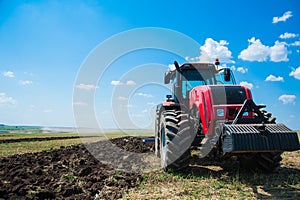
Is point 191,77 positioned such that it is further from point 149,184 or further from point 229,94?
point 149,184

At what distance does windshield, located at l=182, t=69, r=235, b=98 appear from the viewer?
800 centimetres

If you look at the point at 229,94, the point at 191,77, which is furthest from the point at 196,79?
the point at 229,94

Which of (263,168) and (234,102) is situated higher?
(234,102)

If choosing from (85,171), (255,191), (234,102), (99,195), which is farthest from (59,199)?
(234,102)

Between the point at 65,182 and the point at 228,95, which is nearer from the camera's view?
the point at 65,182

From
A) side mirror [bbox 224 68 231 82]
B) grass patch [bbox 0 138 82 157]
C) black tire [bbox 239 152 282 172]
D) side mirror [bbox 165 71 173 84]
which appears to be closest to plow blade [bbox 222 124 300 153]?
black tire [bbox 239 152 282 172]

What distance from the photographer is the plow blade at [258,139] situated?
189 inches

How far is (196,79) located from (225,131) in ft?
10.8

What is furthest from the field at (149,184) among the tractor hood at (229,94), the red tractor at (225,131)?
the tractor hood at (229,94)

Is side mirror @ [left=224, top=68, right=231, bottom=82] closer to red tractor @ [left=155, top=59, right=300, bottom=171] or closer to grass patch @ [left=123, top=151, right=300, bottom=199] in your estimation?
red tractor @ [left=155, top=59, right=300, bottom=171]

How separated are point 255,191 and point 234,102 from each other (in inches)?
79.0

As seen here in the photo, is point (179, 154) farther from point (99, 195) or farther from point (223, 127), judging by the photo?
point (99, 195)

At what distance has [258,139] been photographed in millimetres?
4852

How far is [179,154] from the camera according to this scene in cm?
625
